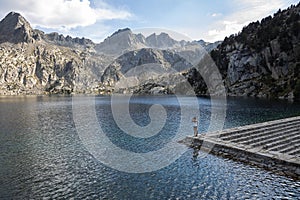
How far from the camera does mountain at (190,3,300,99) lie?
490ft

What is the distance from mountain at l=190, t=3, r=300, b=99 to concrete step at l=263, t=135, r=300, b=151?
106 meters

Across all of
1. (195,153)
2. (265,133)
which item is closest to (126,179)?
(195,153)

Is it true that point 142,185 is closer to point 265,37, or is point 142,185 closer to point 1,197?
point 1,197

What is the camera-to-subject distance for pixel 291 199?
18359 millimetres

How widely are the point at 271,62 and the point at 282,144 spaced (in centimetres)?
15555

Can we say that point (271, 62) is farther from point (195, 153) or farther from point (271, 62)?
point (195, 153)

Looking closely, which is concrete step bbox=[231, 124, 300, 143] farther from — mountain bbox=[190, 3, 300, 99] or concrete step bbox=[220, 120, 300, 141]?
mountain bbox=[190, 3, 300, 99]

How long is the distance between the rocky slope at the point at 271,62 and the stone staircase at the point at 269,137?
336 feet

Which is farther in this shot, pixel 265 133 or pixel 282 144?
pixel 265 133

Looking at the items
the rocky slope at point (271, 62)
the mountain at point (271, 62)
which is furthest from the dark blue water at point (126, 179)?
the rocky slope at point (271, 62)

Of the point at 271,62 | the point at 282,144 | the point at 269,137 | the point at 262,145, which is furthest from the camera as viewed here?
the point at 271,62

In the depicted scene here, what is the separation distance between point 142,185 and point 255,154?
13694 mm

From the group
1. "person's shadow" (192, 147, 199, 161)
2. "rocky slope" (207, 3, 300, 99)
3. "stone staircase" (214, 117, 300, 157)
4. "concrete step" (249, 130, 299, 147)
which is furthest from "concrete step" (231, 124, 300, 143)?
"rocky slope" (207, 3, 300, 99)

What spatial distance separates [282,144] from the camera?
32.8 meters
